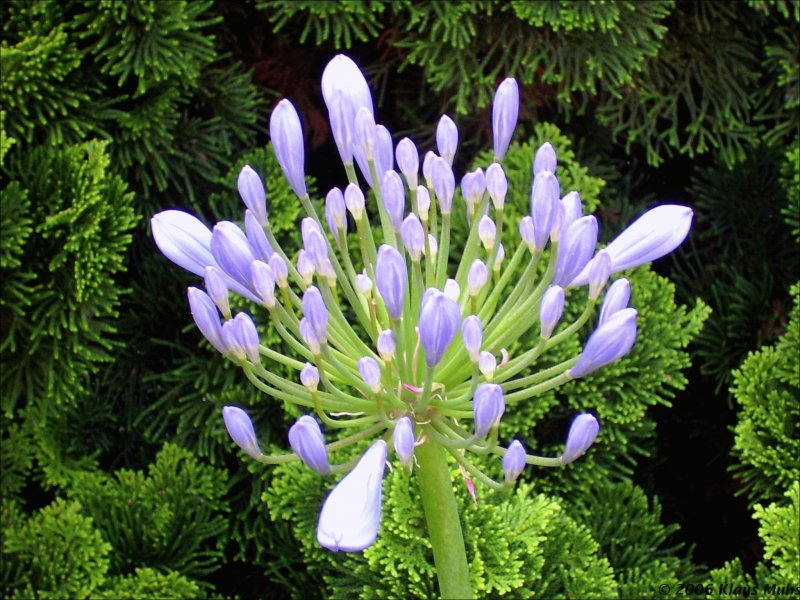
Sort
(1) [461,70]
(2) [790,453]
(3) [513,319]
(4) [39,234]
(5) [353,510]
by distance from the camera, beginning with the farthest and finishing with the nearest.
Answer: (1) [461,70], (4) [39,234], (2) [790,453], (3) [513,319], (5) [353,510]

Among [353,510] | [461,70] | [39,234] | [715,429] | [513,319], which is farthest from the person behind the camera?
[715,429]

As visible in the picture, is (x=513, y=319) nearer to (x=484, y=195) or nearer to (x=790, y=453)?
(x=484, y=195)

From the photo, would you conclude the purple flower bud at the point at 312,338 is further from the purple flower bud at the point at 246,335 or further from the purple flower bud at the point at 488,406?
the purple flower bud at the point at 488,406

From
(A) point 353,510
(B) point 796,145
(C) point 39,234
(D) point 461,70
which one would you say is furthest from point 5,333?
(B) point 796,145

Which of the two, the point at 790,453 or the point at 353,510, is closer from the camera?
the point at 353,510

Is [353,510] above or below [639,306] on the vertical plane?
below

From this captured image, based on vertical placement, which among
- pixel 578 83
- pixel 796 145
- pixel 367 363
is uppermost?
pixel 578 83

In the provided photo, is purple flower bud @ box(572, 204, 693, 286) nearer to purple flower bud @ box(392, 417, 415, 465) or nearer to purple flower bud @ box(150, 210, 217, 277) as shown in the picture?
purple flower bud @ box(392, 417, 415, 465)

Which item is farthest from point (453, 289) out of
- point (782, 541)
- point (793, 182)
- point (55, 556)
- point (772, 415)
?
point (793, 182)
